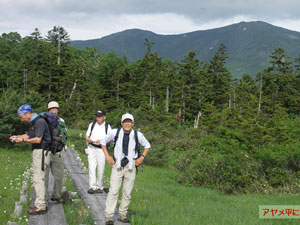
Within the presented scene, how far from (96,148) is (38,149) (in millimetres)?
2242

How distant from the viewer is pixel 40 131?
19.8 ft

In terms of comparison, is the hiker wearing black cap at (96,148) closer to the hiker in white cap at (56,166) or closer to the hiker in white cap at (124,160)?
the hiker in white cap at (56,166)

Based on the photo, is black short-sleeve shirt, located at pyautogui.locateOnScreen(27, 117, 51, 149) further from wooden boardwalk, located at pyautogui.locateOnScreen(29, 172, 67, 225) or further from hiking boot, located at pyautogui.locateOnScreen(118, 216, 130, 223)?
hiking boot, located at pyautogui.locateOnScreen(118, 216, 130, 223)

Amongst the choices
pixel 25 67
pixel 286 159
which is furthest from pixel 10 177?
pixel 25 67

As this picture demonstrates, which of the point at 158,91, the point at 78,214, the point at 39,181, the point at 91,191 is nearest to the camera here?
the point at 39,181

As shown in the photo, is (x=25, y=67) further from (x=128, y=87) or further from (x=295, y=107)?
(x=295, y=107)

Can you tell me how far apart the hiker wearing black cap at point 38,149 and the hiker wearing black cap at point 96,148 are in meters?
1.95

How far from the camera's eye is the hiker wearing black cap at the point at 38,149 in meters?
6.05

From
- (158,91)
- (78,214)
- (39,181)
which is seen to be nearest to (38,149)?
(39,181)

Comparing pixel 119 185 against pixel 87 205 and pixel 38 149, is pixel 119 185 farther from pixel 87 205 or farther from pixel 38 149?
pixel 38 149

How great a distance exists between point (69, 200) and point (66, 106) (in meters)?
45.0

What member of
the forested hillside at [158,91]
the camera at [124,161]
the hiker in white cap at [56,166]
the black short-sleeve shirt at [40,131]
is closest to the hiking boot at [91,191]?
the hiker in white cap at [56,166]

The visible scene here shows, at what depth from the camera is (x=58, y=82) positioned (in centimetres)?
5628

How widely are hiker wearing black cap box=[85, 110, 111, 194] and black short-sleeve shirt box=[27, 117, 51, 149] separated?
195 centimetres
